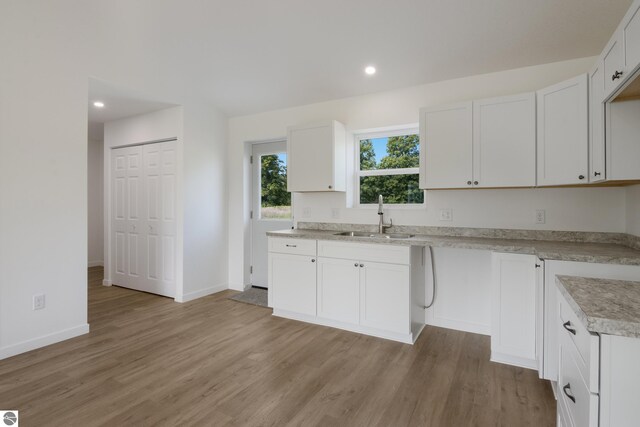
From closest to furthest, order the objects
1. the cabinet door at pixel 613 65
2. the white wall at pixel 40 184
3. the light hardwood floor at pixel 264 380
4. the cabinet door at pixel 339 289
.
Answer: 1. the cabinet door at pixel 613 65
2. the light hardwood floor at pixel 264 380
3. the white wall at pixel 40 184
4. the cabinet door at pixel 339 289

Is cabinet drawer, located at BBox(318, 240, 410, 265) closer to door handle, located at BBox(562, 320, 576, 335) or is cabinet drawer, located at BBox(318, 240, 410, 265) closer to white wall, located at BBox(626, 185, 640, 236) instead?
door handle, located at BBox(562, 320, 576, 335)

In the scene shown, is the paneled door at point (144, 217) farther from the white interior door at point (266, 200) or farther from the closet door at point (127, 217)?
the white interior door at point (266, 200)

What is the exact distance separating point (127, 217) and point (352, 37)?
3863mm

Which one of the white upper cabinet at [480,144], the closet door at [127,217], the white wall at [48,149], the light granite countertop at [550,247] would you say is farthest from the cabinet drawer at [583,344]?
the closet door at [127,217]

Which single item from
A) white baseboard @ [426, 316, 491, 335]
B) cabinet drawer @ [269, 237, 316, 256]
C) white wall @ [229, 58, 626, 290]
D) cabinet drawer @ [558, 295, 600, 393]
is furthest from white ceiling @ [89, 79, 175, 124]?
cabinet drawer @ [558, 295, 600, 393]

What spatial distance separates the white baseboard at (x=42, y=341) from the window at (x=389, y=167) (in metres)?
3.06

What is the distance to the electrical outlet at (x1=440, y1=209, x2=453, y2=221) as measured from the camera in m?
3.15

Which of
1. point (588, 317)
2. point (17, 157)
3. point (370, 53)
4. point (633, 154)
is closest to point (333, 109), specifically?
point (370, 53)

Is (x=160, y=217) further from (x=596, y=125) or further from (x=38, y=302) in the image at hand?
(x=596, y=125)

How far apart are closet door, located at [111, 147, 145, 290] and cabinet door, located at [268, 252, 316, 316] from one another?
2179mm

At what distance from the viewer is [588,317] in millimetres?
981

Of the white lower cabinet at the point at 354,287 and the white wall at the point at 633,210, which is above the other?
the white wall at the point at 633,210

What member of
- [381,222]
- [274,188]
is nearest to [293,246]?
[381,222]

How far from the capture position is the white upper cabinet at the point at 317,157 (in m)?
3.47
